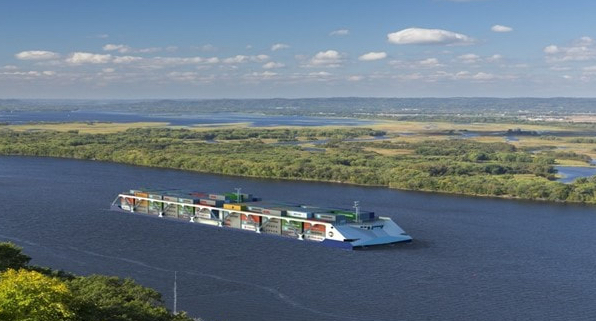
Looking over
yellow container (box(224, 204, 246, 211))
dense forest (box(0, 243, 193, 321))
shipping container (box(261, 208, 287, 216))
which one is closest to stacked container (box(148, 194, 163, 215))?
yellow container (box(224, 204, 246, 211))

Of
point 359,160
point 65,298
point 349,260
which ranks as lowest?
point 349,260

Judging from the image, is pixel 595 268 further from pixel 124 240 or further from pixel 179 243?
pixel 124 240

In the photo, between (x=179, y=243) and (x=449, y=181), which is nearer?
(x=179, y=243)

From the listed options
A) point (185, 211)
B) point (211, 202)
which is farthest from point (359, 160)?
point (211, 202)

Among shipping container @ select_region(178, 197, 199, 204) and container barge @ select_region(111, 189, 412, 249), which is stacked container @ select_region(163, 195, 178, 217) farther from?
shipping container @ select_region(178, 197, 199, 204)

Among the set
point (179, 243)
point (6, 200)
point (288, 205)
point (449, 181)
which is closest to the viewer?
point (179, 243)

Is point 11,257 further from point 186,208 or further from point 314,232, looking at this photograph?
point 186,208

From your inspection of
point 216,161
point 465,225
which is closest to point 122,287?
point 465,225
